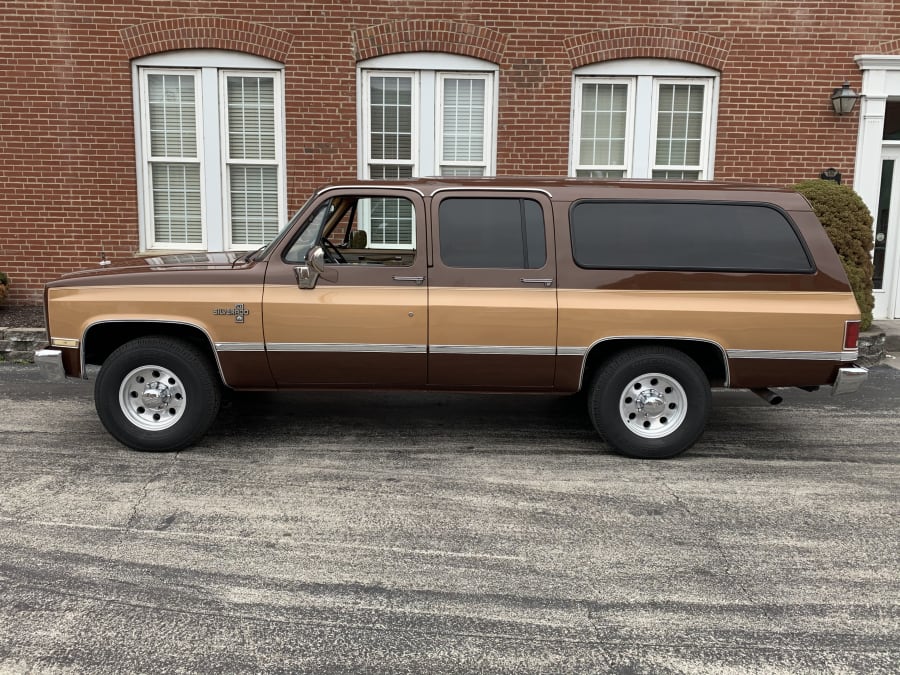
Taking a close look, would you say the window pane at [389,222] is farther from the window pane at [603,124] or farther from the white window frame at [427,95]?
the window pane at [603,124]

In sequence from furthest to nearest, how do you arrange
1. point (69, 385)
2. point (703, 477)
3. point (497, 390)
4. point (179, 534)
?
point (69, 385) → point (497, 390) → point (703, 477) → point (179, 534)

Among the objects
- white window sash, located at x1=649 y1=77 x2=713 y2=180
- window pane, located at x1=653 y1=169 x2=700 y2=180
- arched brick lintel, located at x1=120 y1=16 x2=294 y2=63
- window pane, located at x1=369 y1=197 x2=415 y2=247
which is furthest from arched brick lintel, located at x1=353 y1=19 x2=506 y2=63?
window pane, located at x1=653 y1=169 x2=700 y2=180

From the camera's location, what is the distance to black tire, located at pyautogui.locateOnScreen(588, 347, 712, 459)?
5188 millimetres

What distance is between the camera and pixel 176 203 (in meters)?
9.89

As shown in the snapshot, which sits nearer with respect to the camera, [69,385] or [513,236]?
[513,236]

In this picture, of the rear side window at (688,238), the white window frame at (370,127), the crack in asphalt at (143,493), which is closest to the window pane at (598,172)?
the white window frame at (370,127)

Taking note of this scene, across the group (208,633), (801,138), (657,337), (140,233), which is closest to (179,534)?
(208,633)

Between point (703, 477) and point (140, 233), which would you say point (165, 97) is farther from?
point (703, 477)

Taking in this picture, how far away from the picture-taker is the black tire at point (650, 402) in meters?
5.19

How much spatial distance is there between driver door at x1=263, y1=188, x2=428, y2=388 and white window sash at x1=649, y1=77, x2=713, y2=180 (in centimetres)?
563

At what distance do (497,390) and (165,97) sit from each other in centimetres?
677

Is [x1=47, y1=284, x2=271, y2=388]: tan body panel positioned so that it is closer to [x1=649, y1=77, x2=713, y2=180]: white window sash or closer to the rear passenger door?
the rear passenger door

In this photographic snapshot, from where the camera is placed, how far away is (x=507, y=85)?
9.55m

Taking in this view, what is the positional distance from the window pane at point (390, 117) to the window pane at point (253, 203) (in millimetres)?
1424
